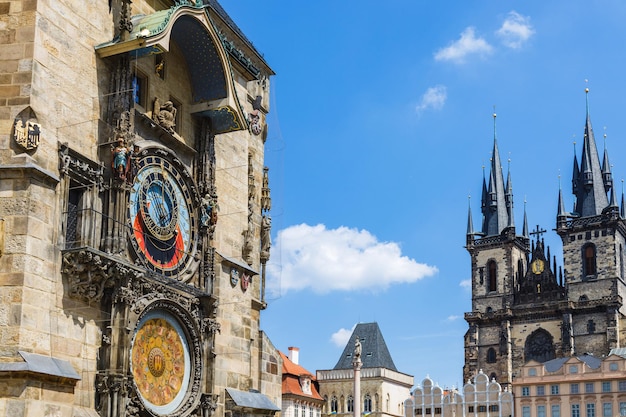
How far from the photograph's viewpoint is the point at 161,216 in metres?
15.5

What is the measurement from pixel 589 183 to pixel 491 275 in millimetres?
14380

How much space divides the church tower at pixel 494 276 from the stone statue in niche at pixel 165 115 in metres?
80.2

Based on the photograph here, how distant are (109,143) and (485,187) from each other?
312ft

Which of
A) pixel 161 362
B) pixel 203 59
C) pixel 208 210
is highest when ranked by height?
pixel 203 59

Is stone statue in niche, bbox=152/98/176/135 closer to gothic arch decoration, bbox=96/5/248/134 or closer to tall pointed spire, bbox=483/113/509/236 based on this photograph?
gothic arch decoration, bbox=96/5/248/134

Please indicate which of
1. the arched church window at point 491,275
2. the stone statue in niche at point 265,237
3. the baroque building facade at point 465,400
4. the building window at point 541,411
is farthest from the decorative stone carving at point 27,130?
the arched church window at point 491,275

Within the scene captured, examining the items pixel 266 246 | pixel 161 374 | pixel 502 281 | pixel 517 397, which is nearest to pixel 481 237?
pixel 502 281

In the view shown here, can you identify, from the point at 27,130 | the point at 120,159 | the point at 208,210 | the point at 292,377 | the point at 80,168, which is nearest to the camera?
the point at 27,130

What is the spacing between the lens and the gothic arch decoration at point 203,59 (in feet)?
49.2

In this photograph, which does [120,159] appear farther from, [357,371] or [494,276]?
[494,276]

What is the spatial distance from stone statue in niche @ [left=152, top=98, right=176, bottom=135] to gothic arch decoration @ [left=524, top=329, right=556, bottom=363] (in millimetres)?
80368

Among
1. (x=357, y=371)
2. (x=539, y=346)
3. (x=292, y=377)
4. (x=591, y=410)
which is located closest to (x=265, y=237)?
(x=357, y=371)

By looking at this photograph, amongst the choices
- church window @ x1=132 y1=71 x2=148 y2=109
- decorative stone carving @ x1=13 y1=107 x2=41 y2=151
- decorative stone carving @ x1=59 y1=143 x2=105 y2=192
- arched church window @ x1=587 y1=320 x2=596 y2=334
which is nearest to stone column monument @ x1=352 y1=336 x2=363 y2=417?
church window @ x1=132 y1=71 x2=148 y2=109

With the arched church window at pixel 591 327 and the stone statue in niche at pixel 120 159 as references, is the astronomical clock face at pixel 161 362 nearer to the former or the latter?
the stone statue in niche at pixel 120 159
